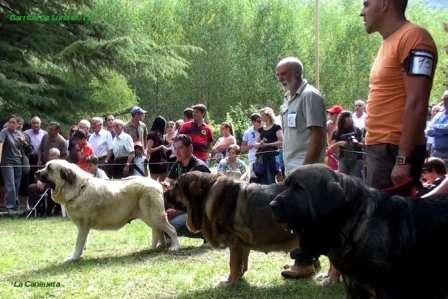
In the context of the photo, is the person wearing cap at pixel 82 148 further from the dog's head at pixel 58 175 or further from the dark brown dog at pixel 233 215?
the dark brown dog at pixel 233 215

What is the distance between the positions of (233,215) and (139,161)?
7.39 m

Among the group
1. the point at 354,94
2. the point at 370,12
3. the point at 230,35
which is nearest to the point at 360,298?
the point at 370,12

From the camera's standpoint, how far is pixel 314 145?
17.7ft

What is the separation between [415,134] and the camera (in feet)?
11.4

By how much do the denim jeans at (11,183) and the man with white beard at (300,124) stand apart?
8678 mm

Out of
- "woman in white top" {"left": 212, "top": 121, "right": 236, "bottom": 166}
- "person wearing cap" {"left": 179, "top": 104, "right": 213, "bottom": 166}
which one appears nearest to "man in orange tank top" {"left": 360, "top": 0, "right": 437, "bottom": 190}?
"person wearing cap" {"left": 179, "top": 104, "right": 213, "bottom": 166}

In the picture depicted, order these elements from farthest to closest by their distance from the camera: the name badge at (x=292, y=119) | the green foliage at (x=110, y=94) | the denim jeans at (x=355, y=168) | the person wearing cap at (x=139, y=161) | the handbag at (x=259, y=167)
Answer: the green foliage at (x=110, y=94) → the person wearing cap at (x=139, y=161) → the handbag at (x=259, y=167) → the denim jeans at (x=355, y=168) → the name badge at (x=292, y=119)

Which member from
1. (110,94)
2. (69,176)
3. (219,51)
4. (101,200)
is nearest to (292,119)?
(101,200)

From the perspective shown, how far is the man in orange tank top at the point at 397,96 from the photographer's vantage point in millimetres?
3469


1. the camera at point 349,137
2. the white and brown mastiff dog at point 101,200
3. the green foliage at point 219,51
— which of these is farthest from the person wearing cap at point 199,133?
the green foliage at point 219,51

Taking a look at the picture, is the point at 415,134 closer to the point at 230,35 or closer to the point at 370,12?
the point at 370,12

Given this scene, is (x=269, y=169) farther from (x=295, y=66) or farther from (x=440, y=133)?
(x=295, y=66)

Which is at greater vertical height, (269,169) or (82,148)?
(82,148)

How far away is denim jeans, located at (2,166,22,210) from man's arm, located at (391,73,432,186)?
10812mm
